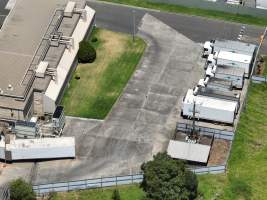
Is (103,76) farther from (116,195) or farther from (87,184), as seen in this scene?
(116,195)

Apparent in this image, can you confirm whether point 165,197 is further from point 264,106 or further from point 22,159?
point 264,106

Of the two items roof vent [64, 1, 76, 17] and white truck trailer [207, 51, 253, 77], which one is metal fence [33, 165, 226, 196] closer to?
white truck trailer [207, 51, 253, 77]

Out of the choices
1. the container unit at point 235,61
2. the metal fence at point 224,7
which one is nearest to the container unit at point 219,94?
the container unit at point 235,61

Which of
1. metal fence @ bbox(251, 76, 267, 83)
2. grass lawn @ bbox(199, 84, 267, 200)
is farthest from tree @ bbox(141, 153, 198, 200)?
metal fence @ bbox(251, 76, 267, 83)

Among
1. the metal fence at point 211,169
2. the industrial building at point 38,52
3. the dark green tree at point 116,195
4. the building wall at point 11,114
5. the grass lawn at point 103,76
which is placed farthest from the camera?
the grass lawn at point 103,76

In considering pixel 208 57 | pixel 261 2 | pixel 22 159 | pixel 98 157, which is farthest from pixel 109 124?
pixel 261 2

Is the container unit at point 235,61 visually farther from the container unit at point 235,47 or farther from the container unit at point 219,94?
the container unit at point 219,94

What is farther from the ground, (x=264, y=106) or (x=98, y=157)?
(x=264, y=106)
